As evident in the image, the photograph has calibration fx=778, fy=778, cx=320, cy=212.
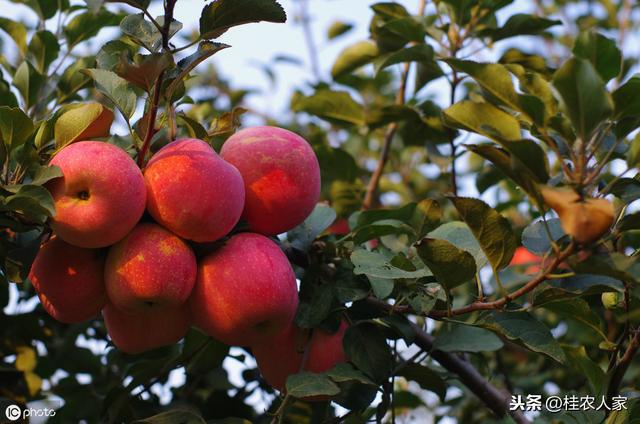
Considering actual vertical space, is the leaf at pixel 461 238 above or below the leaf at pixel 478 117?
below

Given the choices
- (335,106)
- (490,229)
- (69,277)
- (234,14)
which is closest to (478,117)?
(490,229)

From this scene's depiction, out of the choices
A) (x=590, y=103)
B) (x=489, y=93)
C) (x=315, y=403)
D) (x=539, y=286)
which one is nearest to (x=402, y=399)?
(x=315, y=403)

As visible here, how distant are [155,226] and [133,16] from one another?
32cm

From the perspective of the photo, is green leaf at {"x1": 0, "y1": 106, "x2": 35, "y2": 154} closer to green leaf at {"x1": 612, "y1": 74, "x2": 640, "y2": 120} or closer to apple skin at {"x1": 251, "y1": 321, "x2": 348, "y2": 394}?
apple skin at {"x1": 251, "y1": 321, "x2": 348, "y2": 394}

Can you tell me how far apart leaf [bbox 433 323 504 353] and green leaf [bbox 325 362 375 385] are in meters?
0.24

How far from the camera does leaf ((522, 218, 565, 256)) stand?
4.12ft

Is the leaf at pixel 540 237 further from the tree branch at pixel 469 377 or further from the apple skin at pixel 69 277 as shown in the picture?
the apple skin at pixel 69 277

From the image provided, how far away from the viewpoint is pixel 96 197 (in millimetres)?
1076

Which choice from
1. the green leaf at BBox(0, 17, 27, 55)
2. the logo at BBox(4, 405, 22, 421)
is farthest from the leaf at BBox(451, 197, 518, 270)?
the green leaf at BBox(0, 17, 27, 55)

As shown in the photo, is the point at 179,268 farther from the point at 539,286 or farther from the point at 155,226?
the point at 539,286

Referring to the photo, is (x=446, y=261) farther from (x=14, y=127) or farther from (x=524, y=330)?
(x=14, y=127)

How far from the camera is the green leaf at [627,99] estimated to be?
3.43ft

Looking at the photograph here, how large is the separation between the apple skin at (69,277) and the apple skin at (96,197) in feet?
0.23

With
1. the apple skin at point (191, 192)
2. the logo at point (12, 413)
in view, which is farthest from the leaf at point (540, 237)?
the logo at point (12, 413)
